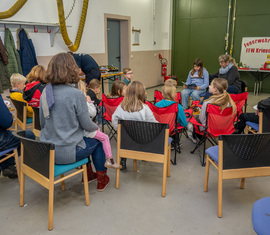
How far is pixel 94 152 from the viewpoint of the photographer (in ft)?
7.97

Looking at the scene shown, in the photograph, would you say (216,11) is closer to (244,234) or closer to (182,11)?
(182,11)

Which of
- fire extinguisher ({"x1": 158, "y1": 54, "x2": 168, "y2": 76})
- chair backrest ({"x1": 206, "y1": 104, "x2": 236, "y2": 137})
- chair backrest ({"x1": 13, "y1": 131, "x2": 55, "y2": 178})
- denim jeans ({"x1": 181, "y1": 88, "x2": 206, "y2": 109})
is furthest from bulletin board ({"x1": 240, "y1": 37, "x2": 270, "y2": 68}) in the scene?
chair backrest ({"x1": 13, "y1": 131, "x2": 55, "y2": 178})

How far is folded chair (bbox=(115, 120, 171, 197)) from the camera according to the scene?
234 cm

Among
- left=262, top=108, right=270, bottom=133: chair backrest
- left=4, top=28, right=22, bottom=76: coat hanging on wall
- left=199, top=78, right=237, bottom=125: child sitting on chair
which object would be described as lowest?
left=262, top=108, right=270, bottom=133: chair backrest

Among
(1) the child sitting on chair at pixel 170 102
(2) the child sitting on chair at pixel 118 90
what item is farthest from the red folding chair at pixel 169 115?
(2) the child sitting on chair at pixel 118 90

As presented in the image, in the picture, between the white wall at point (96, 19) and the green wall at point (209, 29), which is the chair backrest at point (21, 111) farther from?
the green wall at point (209, 29)

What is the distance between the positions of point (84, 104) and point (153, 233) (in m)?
1.14

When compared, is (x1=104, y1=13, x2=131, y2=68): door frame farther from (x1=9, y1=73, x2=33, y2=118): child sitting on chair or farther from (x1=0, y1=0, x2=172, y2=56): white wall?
(x1=9, y1=73, x2=33, y2=118): child sitting on chair

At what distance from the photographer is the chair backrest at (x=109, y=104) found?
11.2 feet

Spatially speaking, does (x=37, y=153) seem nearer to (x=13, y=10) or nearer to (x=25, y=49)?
(x=25, y=49)

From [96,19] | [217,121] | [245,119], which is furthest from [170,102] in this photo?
[96,19]

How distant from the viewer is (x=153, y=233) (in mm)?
1975

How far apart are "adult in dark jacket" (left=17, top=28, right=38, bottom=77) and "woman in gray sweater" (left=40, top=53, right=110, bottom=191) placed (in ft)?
10.2

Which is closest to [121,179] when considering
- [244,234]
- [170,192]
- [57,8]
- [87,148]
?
[170,192]
